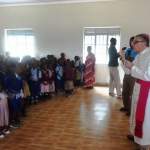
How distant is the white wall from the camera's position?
22.9 ft

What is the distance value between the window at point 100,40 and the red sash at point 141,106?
4799 mm

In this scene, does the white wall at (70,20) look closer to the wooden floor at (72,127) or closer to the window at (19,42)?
the window at (19,42)

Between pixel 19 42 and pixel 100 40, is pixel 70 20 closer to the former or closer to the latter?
pixel 100 40

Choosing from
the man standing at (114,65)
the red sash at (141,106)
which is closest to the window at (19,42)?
the man standing at (114,65)

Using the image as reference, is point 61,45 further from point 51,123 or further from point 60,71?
point 51,123

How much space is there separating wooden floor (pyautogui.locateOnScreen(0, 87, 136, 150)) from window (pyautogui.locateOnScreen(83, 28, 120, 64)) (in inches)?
94.1

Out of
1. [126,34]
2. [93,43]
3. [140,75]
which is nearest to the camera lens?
[140,75]

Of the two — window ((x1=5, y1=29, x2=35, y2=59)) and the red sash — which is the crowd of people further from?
window ((x1=5, y1=29, x2=35, y2=59))

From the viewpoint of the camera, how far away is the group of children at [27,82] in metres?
3.65

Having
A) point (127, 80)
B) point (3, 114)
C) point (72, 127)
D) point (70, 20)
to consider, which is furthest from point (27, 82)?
point (70, 20)

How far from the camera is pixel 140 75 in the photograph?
2.65 m

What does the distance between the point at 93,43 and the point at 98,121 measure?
3924 mm

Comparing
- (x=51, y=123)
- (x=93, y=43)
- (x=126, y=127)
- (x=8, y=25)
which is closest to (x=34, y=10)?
(x=8, y=25)

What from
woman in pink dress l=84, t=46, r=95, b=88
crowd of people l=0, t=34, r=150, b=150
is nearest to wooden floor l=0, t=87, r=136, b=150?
crowd of people l=0, t=34, r=150, b=150
